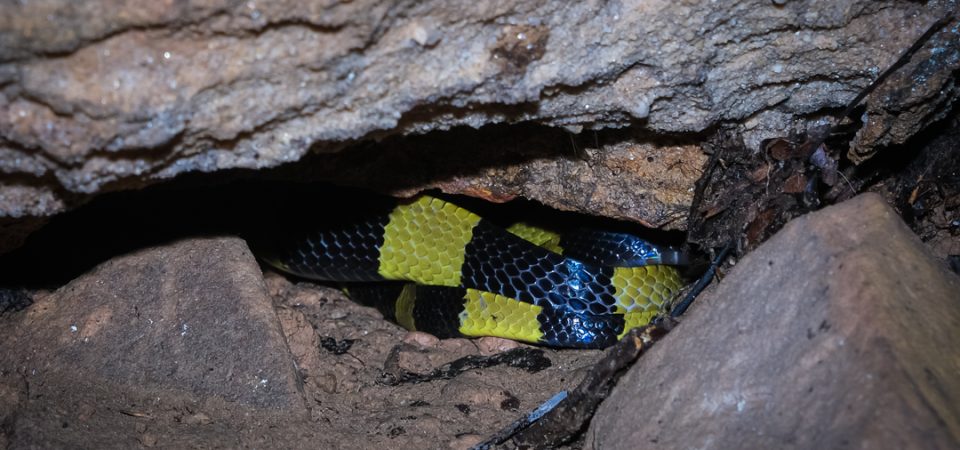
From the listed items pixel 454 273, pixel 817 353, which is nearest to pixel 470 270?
pixel 454 273

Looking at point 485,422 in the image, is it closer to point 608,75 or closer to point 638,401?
point 638,401

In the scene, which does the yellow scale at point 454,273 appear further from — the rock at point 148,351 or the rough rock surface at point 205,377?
the rock at point 148,351

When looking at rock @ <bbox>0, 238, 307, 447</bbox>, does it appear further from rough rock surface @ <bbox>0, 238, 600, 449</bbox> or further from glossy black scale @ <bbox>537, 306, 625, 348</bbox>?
glossy black scale @ <bbox>537, 306, 625, 348</bbox>

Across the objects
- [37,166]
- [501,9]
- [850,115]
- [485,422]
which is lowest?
[485,422]

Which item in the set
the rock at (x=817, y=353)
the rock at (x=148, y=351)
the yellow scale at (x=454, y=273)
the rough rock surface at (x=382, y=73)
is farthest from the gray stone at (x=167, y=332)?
the rock at (x=817, y=353)

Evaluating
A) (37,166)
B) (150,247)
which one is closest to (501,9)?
(37,166)

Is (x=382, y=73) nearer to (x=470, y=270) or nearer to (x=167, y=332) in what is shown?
(x=167, y=332)
